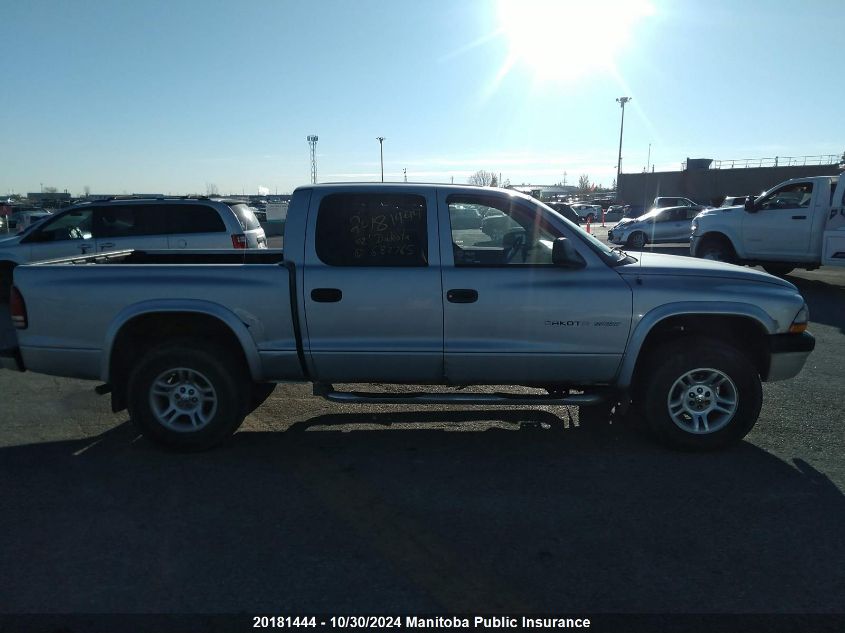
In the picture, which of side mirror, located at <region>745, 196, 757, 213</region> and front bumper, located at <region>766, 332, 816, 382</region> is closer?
Result: front bumper, located at <region>766, 332, 816, 382</region>

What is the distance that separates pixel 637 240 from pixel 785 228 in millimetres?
10709

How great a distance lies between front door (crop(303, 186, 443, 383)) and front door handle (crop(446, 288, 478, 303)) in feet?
0.26

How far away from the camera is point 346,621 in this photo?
2.80 metres

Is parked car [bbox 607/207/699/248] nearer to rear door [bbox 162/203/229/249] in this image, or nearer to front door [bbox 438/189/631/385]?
rear door [bbox 162/203/229/249]

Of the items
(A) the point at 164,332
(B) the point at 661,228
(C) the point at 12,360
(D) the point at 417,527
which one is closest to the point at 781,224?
(B) the point at 661,228

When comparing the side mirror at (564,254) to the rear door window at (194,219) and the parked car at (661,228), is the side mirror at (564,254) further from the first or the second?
the parked car at (661,228)

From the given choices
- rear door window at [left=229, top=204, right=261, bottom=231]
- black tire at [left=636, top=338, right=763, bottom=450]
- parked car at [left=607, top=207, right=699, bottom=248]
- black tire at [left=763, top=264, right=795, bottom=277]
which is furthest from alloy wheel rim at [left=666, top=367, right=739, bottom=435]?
parked car at [left=607, top=207, right=699, bottom=248]

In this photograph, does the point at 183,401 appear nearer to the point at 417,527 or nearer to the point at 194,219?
the point at 417,527

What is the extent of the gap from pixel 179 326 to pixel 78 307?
0.69 m

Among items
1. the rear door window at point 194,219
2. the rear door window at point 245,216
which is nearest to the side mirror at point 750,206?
the rear door window at point 245,216

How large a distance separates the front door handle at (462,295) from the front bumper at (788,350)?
2.21 metres

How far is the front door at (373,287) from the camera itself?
4.48 m

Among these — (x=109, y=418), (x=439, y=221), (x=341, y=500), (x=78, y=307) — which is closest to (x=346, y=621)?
(x=341, y=500)

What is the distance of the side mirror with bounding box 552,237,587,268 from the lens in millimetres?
4344
